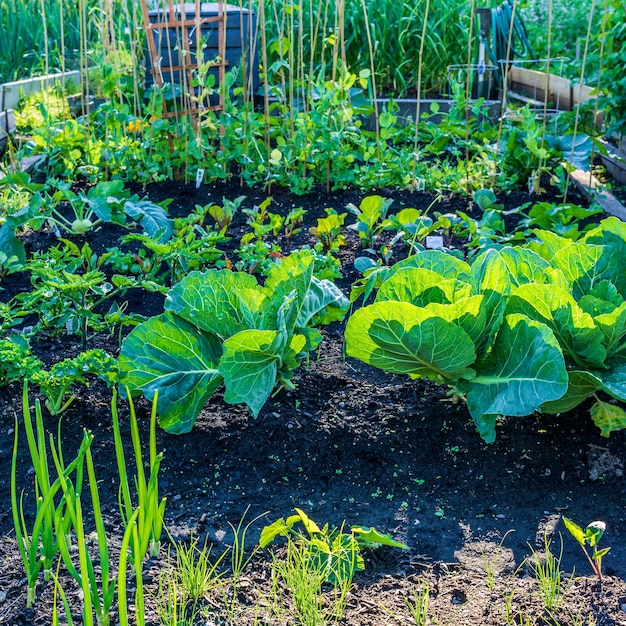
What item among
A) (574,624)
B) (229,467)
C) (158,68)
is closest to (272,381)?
(229,467)

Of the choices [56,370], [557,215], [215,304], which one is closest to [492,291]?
[215,304]

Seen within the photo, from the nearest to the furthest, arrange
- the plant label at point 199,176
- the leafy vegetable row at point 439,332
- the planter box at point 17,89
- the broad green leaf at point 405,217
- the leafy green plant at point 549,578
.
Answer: the leafy green plant at point 549,578
the leafy vegetable row at point 439,332
the broad green leaf at point 405,217
the plant label at point 199,176
the planter box at point 17,89

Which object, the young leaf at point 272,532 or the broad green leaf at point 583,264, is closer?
the young leaf at point 272,532

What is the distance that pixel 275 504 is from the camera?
1940 mm

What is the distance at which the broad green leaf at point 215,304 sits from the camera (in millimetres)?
2139

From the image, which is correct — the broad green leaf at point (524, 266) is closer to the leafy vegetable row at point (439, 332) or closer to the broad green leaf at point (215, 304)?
the leafy vegetable row at point (439, 332)

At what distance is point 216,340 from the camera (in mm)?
2217

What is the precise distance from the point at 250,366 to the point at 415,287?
1.64 ft

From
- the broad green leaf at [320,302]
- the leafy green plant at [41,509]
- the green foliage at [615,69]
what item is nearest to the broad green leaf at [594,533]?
the broad green leaf at [320,302]

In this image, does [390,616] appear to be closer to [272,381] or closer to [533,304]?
[272,381]

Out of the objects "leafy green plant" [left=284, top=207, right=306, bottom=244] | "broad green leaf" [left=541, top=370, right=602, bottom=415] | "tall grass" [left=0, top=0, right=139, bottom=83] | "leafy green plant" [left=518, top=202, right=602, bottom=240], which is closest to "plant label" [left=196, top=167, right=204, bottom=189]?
"leafy green plant" [left=284, top=207, right=306, bottom=244]

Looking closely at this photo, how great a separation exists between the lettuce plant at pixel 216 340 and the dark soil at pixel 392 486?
0.16 metres

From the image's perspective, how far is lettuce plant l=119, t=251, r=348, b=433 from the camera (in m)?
2.05

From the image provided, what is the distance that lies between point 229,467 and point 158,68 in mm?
3399
